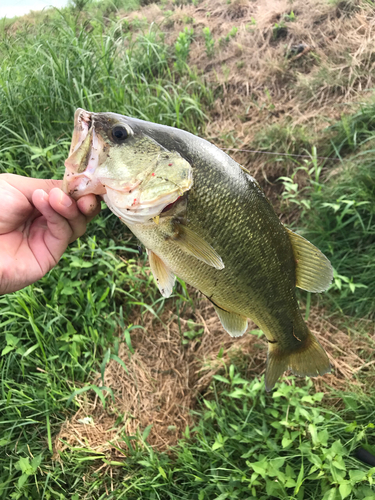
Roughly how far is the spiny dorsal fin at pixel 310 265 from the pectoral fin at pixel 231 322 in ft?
1.21

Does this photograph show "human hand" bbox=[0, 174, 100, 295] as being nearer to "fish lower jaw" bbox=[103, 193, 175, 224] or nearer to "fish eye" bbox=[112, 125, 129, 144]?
"fish lower jaw" bbox=[103, 193, 175, 224]

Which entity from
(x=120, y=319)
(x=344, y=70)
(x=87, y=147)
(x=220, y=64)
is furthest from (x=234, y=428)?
(x=220, y=64)

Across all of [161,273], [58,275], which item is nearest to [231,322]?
[161,273]

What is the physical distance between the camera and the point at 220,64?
180 inches

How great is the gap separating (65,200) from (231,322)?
0.97 m

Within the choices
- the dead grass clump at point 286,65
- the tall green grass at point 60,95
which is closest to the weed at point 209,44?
the dead grass clump at point 286,65

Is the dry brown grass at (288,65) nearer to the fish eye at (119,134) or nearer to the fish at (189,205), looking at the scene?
the fish at (189,205)

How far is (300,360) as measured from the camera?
68.1 inches

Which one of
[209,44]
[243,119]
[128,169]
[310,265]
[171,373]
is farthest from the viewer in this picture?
[209,44]

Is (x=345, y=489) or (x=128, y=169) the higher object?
(x=128, y=169)

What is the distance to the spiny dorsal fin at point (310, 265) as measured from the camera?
4.93 feet

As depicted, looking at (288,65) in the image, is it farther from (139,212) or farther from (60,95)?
(139,212)

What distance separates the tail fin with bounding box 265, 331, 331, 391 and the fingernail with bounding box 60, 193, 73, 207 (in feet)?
4.10

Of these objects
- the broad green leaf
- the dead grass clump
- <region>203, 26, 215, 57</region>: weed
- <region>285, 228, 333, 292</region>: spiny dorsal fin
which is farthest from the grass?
<region>203, 26, 215, 57</region>: weed
